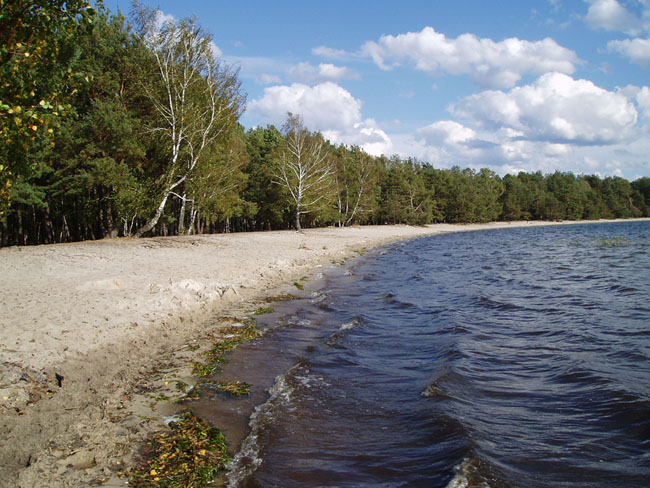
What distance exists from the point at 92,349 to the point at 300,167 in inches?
1546

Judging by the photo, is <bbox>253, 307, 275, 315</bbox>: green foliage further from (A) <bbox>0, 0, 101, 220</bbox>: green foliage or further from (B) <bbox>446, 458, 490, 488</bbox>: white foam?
(B) <bbox>446, 458, 490, 488</bbox>: white foam

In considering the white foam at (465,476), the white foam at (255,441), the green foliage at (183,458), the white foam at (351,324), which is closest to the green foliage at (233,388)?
the white foam at (255,441)

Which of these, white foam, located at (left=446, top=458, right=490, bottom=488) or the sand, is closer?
white foam, located at (left=446, top=458, right=490, bottom=488)

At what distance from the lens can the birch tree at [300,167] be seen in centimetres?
4591

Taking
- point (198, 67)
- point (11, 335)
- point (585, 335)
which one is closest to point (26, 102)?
point (11, 335)

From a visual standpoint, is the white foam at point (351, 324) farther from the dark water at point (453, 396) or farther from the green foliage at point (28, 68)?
the green foliage at point (28, 68)

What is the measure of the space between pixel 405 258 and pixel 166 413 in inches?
1046

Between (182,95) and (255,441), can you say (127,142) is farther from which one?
(255,441)

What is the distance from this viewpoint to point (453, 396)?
21.8 ft

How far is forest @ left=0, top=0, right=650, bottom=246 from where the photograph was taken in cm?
604

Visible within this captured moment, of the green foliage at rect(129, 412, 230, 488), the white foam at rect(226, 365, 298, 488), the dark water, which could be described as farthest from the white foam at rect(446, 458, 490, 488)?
the green foliage at rect(129, 412, 230, 488)

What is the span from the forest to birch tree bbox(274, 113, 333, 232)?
7.4 inches

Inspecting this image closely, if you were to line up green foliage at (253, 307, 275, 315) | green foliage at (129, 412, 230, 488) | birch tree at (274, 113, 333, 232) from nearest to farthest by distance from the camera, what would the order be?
green foliage at (129, 412, 230, 488), green foliage at (253, 307, 275, 315), birch tree at (274, 113, 333, 232)

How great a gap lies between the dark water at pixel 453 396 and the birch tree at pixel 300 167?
33484 millimetres
